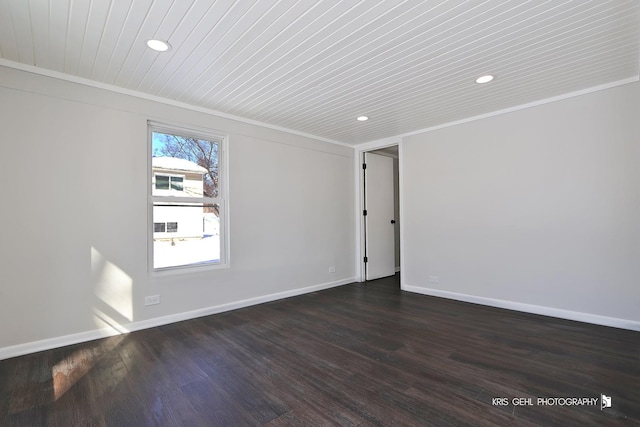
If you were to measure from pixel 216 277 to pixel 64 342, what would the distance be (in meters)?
1.52

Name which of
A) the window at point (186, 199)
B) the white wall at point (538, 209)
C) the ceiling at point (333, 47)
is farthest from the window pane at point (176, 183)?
the white wall at point (538, 209)

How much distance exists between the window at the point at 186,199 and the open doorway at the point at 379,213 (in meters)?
2.70

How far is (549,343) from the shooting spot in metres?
2.72

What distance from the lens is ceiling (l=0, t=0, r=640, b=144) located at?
1.97m

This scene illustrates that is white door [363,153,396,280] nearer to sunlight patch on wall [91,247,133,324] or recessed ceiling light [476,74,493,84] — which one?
recessed ceiling light [476,74,493,84]

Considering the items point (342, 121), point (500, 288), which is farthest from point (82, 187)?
point (500, 288)

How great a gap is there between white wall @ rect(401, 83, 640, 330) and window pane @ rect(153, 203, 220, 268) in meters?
3.00

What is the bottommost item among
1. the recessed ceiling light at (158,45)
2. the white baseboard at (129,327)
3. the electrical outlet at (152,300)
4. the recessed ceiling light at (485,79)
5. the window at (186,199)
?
the white baseboard at (129,327)

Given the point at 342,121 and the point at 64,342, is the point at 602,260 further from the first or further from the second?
the point at 64,342

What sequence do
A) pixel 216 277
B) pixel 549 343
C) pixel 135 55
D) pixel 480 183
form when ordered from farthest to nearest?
pixel 480 183 < pixel 216 277 < pixel 549 343 < pixel 135 55

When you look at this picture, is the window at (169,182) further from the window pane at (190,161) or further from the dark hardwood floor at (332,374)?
the dark hardwood floor at (332,374)

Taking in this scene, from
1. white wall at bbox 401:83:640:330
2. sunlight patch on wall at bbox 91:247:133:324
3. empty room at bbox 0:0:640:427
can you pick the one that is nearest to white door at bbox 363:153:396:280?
empty room at bbox 0:0:640:427

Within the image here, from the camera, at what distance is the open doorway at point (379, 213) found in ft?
18.4

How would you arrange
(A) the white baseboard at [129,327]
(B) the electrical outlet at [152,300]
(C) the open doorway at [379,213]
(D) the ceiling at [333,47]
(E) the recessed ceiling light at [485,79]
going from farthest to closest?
(C) the open doorway at [379,213] < (B) the electrical outlet at [152,300] < (E) the recessed ceiling light at [485,79] < (A) the white baseboard at [129,327] < (D) the ceiling at [333,47]
